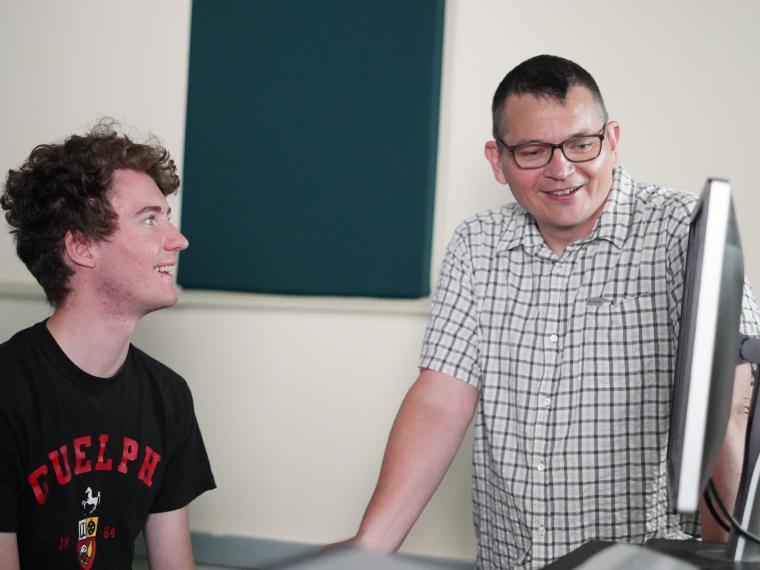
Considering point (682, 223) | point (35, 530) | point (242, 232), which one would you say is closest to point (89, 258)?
point (35, 530)

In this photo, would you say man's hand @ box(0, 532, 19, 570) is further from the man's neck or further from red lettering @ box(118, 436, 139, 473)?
the man's neck

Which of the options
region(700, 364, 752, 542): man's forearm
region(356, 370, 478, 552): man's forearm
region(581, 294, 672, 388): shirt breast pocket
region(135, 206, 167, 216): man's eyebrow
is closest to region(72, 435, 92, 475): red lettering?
region(135, 206, 167, 216): man's eyebrow

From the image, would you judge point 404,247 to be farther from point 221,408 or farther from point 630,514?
point 630,514

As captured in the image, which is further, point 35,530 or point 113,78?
point 113,78

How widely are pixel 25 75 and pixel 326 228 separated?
115cm

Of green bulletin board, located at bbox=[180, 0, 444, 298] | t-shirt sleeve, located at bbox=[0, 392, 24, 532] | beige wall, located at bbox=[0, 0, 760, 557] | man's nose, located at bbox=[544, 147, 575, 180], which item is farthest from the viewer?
green bulletin board, located at bbox=[180, 0, 444, 298]

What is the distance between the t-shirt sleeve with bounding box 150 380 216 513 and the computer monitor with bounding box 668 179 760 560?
1263 mm

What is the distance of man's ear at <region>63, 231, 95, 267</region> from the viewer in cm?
176

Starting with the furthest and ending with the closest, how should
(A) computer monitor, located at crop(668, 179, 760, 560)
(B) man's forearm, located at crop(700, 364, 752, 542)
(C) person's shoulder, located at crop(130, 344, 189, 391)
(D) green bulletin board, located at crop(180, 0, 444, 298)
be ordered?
(D) green bulletin board, located at crop(180, 0, 444, 298)
(C) person's shoulder, located at crop(130, 344, 189, 391)
(B) man's forearm, located at crop(700, 364, 752, 542)
(A) computer monitor, located at crop(668, 179, 760, 560)

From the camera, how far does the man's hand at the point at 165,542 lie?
1831 millimetres

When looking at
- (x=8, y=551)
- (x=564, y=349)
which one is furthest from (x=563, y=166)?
(x=8, y=551)

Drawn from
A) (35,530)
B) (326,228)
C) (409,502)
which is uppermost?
(326,228)

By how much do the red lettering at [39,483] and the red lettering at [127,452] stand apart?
154 mm

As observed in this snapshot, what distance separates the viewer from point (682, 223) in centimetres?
154
